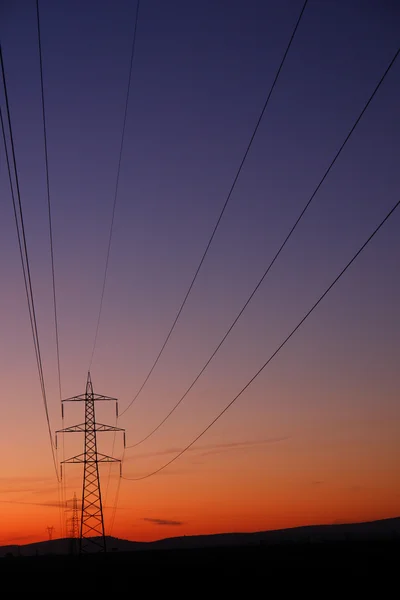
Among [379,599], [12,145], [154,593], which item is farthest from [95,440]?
[12,145]

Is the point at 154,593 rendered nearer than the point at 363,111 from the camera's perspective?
No

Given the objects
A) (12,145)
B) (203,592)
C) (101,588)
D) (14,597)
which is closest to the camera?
(12,145)

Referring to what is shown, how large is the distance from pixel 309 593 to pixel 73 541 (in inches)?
5033

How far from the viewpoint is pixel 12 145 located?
55.0 ft

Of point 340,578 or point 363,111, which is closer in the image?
point 363,111

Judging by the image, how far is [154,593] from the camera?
39969 millimetres

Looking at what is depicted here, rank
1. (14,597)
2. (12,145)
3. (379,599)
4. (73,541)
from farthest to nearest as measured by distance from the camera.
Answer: (73,541) < (14,597) < (379,599) < (12,145)

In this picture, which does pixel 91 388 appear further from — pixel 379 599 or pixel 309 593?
pixel 379 599

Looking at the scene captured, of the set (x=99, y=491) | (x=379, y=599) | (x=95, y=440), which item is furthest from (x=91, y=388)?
(x=379, y=599)

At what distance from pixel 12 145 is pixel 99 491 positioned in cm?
4483

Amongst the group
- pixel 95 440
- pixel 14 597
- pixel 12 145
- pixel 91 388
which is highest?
pixel 91 388

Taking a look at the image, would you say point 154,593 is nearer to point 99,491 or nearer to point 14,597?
point 14,597

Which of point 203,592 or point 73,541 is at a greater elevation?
point 73,541

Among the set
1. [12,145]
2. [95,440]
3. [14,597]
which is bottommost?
[14,597]
